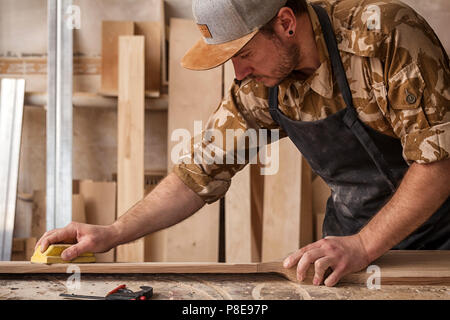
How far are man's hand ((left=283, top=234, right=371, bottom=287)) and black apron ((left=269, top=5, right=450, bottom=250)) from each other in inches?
16.8

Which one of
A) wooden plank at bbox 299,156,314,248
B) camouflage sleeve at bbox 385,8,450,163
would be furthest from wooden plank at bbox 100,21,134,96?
camouflage sleeve at bbox 385,8,450,163

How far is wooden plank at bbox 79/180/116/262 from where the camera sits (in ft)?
10.5

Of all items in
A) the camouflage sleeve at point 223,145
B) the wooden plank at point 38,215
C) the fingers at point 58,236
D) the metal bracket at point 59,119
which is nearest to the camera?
the fingers at point 58,236

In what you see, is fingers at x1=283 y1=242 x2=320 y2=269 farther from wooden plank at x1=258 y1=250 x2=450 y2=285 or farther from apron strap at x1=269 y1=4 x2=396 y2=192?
apron strap at x1=269 y1=4 x2=396 y2=192

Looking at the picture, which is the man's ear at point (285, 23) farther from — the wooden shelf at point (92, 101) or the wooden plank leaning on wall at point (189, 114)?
the wooden shelf at point (92, 101)

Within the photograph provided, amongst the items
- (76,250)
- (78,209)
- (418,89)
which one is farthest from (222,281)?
(78,209)

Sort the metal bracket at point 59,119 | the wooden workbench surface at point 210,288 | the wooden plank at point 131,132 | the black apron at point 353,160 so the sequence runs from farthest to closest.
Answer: the wooden plank at point 131,132 < the metal bracket at point 59,119 < the black apron at point 353,160 < the wooden workbench surface at point 210,288

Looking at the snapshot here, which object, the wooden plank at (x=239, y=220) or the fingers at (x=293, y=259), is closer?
the fingers at (x=293, y=259)

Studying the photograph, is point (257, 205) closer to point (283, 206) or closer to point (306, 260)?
point (283, 206)

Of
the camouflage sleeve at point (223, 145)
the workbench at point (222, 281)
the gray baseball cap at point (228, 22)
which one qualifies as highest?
the gray baseball cap at point (228, 22)

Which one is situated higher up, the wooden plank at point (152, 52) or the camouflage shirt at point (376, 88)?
the wooden plank at point (152, 52)

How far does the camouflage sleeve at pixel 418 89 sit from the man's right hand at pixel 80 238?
0.94 metres

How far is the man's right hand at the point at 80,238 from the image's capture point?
1.51 metres

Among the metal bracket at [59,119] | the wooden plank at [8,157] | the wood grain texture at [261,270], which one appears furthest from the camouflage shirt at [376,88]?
the wooden plank at [8,157]
